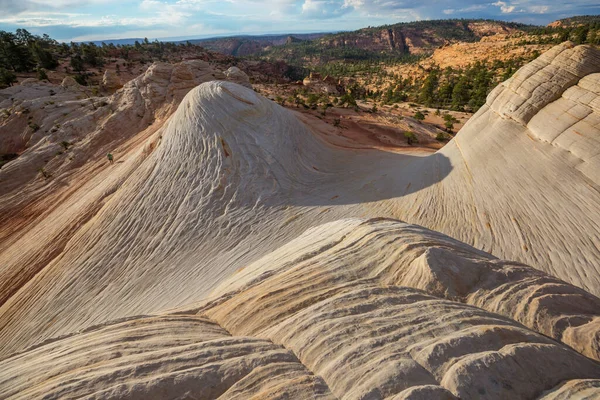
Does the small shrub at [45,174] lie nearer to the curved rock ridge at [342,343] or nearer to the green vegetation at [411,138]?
the curved rock ridge at [342,343]

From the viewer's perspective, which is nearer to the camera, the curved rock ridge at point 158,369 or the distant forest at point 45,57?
the curved rock ridge at point 158,369

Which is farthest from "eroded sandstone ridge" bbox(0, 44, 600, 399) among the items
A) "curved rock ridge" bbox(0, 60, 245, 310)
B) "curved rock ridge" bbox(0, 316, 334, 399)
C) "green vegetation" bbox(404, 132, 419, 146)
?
"green vegetation" bbox(404, 132, 419, 146)

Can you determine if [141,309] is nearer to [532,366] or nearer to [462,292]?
[462,292]

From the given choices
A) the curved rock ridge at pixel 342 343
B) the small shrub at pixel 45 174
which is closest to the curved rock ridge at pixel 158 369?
the curved rock ridge at pixel 342 343

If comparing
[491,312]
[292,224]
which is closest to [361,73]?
[292,224]

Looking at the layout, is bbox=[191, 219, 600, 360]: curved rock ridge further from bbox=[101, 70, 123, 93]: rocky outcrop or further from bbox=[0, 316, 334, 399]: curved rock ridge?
bbox=[101, 70, 123, 93]: rocky outcrop

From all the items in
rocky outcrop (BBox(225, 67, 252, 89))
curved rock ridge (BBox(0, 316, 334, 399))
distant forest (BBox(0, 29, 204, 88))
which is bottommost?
curved rock ridge (BBox(0, 316, 334, 399))
